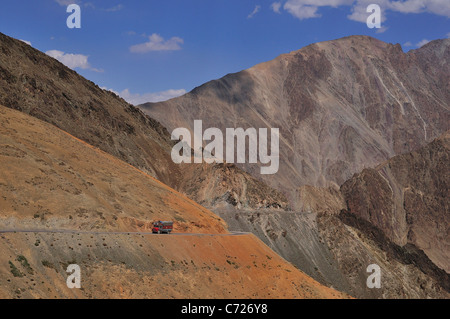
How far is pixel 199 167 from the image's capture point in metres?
81.8

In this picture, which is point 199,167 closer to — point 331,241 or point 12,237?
point 331,241

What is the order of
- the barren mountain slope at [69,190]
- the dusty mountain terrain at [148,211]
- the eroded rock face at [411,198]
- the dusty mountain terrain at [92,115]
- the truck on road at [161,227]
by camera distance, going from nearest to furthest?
the dusty mountain terrain at [148,211] < the barren mountain slope at [69,190] < the truck on road at [161,227] < the dusty mountain terrain at [92,115] < the eroded rock face at [411,198]

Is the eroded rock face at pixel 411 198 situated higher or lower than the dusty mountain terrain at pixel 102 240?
higher

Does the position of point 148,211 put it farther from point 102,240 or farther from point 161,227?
point 102,240

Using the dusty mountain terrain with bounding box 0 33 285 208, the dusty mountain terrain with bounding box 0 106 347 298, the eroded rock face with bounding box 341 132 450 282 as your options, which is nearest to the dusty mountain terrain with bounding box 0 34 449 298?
the dusty mountain terrain with bounding box 0 106 347 298

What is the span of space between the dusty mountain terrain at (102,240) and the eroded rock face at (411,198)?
98219 mm

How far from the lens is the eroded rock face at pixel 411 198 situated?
144875 mm

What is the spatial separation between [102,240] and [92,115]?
152 ft

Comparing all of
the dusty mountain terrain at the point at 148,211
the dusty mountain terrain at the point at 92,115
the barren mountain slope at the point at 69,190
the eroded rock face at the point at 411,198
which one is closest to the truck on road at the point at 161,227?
the barren mountain slope at the point at 69,190

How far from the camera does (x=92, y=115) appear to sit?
77.8 meters

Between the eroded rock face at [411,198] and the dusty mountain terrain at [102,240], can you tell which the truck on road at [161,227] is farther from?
the eroded rock face at [411,198]

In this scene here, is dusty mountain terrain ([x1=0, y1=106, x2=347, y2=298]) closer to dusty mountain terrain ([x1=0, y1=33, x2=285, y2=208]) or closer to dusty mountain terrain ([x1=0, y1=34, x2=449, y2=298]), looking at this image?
dusty mountain terrain ([x1=0, y1=34, x2=449, y2=298])
